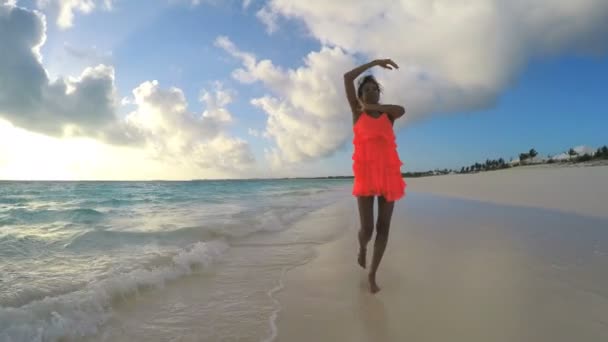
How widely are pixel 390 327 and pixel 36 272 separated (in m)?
3.94

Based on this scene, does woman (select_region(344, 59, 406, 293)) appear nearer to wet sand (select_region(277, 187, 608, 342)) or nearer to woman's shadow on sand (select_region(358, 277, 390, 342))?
woman's shadow on sand (select_region(358, 277, 390, 342))

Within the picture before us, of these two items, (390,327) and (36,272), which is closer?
(390,327)

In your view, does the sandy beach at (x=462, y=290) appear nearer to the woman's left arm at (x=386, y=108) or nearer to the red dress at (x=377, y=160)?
the red dress at (x=377, y=160)

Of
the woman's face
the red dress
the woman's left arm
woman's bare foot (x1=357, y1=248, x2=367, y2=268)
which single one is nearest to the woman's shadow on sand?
woman's bare foot (x1=357, y1=248, x2=367, y2=268)

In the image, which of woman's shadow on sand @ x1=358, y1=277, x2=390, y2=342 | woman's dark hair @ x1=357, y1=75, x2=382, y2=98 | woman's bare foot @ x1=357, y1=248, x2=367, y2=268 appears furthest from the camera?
woman's bare foot @ x1=357, y1=248, x2=367, y2=268

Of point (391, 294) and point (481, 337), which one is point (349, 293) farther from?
point (481, 337)

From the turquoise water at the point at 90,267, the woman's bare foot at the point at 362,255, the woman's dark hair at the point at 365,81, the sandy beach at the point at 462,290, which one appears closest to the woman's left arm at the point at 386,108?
the woman's dark hair at the point at 365,81

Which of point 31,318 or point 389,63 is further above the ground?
point 389,63

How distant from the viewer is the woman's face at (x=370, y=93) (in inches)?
120

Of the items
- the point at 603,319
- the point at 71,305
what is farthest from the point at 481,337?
the point at 71,305

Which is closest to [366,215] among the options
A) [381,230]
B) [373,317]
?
[381,230]

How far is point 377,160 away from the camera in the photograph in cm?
296

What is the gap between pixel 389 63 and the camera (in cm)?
316

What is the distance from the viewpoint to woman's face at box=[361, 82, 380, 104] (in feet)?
10.0
